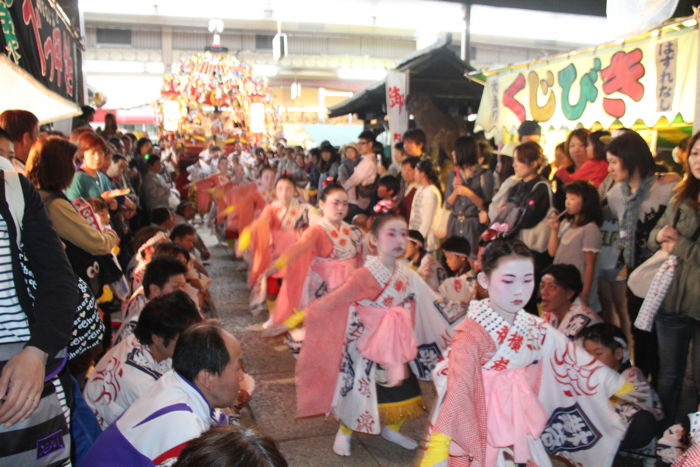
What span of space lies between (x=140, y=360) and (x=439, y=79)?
8463mm

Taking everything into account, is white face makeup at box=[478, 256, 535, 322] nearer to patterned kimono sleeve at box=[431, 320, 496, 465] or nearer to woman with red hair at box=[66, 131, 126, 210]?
patterned kimono sleeve at box=[431, 320, 496, 465]

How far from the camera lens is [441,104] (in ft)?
35.1

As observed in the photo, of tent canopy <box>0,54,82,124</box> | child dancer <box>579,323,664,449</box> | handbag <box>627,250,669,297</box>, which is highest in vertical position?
tent canopy <box>0,54,82,124</box>

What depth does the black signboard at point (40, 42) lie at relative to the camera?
3.29 meters

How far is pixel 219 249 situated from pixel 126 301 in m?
6.42

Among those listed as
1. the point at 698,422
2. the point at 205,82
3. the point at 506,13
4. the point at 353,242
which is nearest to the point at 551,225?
the point at 353,242

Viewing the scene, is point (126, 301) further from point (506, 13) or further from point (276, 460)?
point (506, 13)

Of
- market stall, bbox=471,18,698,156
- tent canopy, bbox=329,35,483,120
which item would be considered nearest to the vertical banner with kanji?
tent canopy, bbox=329,35,483,120

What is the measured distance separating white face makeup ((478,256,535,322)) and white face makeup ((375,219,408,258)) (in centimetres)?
101

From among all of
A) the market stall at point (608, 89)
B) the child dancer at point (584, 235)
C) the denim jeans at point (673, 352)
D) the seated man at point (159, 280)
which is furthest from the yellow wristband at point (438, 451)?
Answer: the market stall at point (608, 89)

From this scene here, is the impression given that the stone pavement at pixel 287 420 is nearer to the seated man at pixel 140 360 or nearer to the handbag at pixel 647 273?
the seated man at pixel 140 360

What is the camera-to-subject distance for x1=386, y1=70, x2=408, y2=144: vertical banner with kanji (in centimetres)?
870

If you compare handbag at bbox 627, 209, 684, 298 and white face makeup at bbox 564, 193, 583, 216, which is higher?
white face makeup at bbox 564, 193, 583, 216

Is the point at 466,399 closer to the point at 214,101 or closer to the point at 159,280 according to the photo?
the point at 159,280
